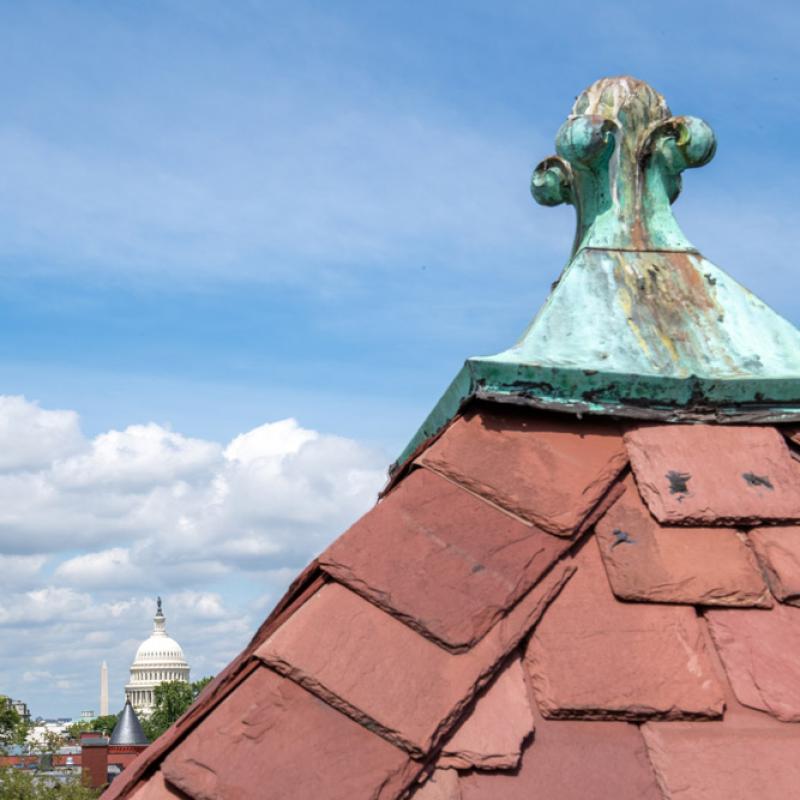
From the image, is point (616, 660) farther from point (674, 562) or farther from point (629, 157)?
point (629, 157)

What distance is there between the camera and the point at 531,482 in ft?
5.38

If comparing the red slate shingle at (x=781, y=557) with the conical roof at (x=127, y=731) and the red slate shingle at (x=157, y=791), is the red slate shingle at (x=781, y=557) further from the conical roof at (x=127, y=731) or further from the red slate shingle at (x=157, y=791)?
the conical roof at (x=127, y=731)

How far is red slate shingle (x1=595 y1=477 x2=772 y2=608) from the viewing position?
1.53m

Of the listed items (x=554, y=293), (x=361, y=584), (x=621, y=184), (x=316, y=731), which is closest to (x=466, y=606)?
(x=361, y=584)

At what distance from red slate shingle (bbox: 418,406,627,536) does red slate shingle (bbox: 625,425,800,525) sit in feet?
0.16

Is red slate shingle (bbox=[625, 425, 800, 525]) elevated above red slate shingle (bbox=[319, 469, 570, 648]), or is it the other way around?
red slate shingle (bbox=[625, 425, 800, 525])

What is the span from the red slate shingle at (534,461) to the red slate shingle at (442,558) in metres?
0.02

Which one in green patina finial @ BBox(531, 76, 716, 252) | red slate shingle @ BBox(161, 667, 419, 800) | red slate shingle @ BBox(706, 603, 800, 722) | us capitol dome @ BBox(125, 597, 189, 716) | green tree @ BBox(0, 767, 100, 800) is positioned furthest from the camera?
us capitol dome @ BBox(125, 597, 189, 716)

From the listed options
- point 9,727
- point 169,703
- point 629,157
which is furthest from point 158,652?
point 629,157

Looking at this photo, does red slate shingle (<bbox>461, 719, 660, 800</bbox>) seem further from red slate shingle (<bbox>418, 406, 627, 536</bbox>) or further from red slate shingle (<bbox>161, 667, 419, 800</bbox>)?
red slate shingle (<bbox>418, 406, 627, 536</bbox>)

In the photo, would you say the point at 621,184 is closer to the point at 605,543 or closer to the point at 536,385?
the point at 536,385

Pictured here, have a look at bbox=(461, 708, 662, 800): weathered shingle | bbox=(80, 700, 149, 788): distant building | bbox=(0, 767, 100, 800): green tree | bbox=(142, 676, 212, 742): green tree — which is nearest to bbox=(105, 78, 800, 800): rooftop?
bbox=(461, 708, 662, 800): weathered shingle

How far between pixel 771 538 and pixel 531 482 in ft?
1.04

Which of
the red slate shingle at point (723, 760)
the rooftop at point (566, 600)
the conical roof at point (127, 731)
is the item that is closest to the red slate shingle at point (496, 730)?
the rooftop at point (566, 600)
